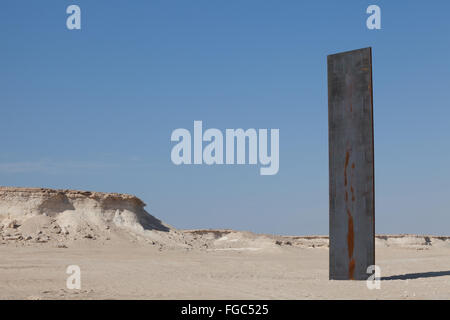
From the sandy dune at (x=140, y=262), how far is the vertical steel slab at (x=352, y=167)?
2.91ft

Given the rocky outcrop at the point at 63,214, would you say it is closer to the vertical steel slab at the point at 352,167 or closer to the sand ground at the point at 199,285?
the sand ground at the point at 199,285

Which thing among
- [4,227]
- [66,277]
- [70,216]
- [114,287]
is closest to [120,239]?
[70,216]

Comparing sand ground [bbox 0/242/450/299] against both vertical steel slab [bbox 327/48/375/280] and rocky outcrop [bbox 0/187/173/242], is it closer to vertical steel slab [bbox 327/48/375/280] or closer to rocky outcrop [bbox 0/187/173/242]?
vertical steel slab [bbox 327/48/375/280]

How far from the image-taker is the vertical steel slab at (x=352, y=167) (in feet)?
48.6

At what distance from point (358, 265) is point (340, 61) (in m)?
5.70

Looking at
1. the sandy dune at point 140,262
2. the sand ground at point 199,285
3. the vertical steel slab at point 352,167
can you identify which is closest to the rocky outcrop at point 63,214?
the sandy dune at point 140,262

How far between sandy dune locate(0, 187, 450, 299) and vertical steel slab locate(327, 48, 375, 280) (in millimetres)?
886

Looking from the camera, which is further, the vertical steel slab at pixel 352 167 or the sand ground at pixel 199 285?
the vertical steel slab at pixel 352 167

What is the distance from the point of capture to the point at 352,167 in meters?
15.1

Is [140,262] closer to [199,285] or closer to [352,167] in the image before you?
[199,285]

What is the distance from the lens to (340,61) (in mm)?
15570

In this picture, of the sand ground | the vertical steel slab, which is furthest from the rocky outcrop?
the vertical steel slab

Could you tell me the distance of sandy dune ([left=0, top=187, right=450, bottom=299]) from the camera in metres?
12.0
